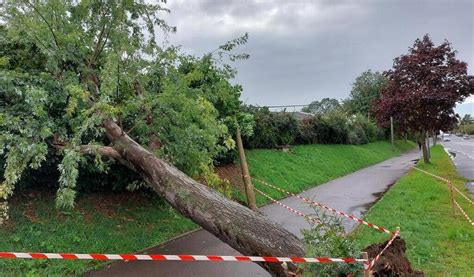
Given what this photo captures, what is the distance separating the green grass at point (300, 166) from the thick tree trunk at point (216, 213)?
5.58 metres

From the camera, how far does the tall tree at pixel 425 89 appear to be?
61.9ft

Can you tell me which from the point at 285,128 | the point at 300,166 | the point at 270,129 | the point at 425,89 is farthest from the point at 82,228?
the point at 425,89

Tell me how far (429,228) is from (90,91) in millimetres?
7036

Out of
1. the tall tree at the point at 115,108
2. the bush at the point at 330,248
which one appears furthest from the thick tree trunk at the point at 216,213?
the bush at the point at 330,248

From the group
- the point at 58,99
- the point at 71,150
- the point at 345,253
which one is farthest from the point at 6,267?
the point at 345,253

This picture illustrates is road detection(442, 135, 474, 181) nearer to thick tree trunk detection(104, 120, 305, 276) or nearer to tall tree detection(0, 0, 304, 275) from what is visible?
tall tree detection(0, 0, 304, 275)

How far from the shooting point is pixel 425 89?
19359 mm

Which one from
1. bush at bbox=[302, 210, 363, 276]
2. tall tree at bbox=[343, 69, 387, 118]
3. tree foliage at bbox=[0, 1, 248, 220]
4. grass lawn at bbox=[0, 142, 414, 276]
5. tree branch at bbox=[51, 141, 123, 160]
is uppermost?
tall tree at bbox=[343, 69, 387, 118]

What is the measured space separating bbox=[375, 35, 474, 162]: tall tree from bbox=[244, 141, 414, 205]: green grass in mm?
3589

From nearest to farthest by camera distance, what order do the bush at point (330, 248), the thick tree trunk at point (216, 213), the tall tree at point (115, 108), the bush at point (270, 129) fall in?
the bush at point (330, 248) → the thick tree trunk at point (216, 213) → the tall tree at point (115, 108) → the bush at point (270, 129)

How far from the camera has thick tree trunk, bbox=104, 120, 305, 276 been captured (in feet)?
16.7

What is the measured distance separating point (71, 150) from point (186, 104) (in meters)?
2.18

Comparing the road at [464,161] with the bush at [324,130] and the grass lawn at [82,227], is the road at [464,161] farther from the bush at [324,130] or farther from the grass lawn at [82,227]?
the grass lawn at [82,227]

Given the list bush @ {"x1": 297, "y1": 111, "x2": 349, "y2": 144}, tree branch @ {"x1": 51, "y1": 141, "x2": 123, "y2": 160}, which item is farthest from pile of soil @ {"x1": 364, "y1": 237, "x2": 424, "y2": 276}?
bush @ {"x1": 297, "y1": 111, "x2": 349, "y2": 144}
